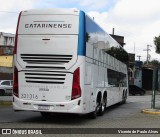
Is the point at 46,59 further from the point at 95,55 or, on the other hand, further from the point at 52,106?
the point at 95,55

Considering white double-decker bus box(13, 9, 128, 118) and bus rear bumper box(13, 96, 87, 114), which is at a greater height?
white double-decker bus box(13, 9, 128, 118)

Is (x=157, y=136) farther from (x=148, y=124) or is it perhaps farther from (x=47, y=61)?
(x=47, y=61)

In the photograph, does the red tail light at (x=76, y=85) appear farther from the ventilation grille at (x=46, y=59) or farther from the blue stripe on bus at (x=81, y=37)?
the blue stripe on bus at (x=81, y=37)

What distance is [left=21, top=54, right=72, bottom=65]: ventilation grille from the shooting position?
14.0 m

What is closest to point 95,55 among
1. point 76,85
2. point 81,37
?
point 81,37

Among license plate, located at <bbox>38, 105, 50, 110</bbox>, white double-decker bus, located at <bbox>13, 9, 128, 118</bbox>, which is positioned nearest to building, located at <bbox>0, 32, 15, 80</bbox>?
white double-decker bus, located at <bbox>13, 9, 128, 118</bbox>

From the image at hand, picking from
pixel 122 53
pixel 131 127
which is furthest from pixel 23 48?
pixel 122 53

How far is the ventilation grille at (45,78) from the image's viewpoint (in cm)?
1401

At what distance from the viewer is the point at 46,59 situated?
14.1 meters

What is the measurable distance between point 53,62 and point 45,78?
0.64m

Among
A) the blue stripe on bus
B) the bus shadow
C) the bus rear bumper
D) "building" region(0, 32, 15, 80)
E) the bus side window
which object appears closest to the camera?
the bus rear bumper

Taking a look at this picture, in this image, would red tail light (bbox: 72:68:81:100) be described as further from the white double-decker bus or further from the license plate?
the license plate

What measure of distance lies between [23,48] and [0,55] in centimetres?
4652

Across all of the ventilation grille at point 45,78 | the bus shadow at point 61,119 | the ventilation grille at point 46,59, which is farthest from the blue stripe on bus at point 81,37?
the bus shadow at point 61,119
